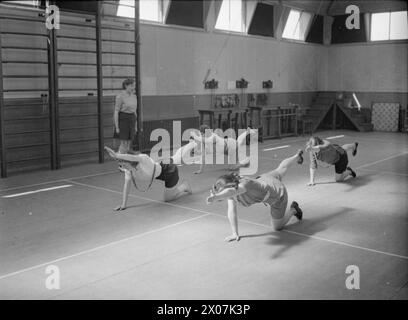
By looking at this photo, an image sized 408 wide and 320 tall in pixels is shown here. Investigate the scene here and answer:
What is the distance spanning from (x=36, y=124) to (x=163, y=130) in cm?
293

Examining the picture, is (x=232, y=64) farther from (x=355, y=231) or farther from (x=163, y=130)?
(x=355, y=231)

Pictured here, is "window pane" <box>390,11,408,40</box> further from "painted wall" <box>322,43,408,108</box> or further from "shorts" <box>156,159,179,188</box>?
"shorts" <box>156,159,179,188</box>

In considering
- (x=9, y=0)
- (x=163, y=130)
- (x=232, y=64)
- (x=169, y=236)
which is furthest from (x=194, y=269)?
(x=232, y=64)

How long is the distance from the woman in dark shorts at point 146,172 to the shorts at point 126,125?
2.27m

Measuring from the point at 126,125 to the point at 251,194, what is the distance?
172 inches

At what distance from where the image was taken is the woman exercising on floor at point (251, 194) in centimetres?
408

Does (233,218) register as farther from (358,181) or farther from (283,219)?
(358,181)

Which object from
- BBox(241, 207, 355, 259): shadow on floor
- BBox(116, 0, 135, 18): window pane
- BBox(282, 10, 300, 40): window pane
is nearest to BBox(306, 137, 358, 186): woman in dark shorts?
BBox(241, 207, 355, 259): shadow on floor

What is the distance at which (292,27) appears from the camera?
49.6 feet

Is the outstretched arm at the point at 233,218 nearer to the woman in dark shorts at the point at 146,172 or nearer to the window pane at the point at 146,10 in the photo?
the woman in dark shorts at the point at 146,172

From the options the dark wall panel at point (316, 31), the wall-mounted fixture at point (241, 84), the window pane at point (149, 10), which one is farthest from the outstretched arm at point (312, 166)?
the dark wall panel at point (316, 31)

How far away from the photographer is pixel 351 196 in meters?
6.48

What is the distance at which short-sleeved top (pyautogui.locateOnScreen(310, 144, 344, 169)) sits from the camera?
6883 millimetres

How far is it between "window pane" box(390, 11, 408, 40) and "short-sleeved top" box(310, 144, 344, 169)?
946cm
